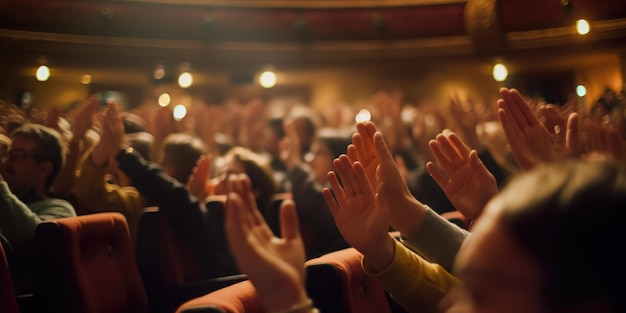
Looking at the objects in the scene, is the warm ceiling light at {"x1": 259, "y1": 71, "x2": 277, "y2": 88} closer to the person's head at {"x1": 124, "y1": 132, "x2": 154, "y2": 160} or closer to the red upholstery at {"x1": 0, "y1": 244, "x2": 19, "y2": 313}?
the person's head at {"x1": 124, "y1": 132, "x2": 154, "y2": 160}

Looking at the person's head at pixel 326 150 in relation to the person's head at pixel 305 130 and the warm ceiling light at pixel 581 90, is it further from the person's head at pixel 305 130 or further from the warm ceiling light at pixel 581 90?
the warm ceiling light at pixel 581 90

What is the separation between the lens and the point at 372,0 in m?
7.61

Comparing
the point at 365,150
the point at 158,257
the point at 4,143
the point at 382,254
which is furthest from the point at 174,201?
the point at 382,254

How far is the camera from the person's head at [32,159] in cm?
246

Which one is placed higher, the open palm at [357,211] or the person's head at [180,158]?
the person's head at [180,158]

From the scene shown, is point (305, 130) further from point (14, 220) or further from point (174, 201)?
point (14, 220)

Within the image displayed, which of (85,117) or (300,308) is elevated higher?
(85,117)

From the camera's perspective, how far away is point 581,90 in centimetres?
265

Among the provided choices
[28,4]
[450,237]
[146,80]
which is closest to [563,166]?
[450,237]

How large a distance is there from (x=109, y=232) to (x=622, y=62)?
1.79 m

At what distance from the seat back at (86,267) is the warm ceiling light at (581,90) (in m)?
1.71

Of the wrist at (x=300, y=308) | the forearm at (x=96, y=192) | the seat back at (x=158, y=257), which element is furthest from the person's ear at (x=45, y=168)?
the wrist at (x=300, y=308)

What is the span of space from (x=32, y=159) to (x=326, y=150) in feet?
4.84

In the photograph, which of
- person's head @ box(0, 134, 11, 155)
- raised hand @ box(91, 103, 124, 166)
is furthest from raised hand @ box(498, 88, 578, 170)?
person's head @ box(0, 134, 11, 155)
